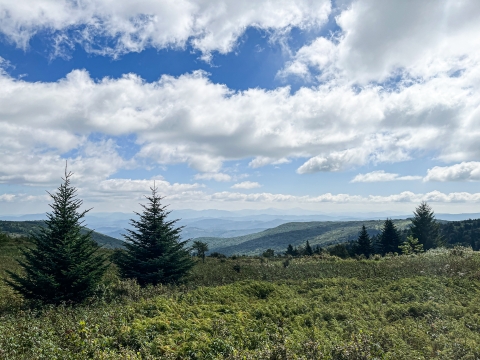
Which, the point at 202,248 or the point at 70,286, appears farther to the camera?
the point at 202,248

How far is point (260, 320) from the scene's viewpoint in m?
10.6

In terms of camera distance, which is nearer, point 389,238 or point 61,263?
point 61,263

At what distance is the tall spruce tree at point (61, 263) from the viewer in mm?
12802

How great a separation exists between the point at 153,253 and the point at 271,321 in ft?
33.3

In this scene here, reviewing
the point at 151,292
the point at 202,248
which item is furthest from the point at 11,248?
the point at 151,292

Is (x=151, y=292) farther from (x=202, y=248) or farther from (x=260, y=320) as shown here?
(x=202, y=248)

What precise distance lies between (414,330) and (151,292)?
1095 centimetres

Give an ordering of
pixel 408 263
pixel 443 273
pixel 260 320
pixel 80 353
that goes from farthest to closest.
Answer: pixel 408 263 < pixel 443 273 < pixel 260 320 < pixel 80 353

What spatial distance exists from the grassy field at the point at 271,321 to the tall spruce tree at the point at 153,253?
4.88 feet

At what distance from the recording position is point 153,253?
18203 mm

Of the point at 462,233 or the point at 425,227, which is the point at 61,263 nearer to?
the point at 425,227

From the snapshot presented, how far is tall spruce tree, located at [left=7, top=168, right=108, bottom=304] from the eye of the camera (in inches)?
504

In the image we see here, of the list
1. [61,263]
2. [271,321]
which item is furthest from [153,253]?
[271,321]

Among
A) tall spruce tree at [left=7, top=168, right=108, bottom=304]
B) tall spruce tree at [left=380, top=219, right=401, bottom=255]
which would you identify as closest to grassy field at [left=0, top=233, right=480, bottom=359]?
tall spruce tree at [left=7, top=168, right=108, bottom=304]
